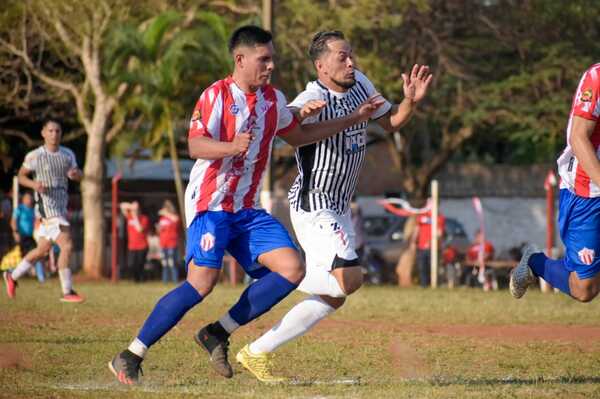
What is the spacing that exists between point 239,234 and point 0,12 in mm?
22397

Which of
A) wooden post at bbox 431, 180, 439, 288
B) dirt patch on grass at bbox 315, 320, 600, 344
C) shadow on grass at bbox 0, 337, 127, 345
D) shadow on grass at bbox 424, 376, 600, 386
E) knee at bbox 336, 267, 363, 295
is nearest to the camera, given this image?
knee at bbox 336, 267, 363, 295

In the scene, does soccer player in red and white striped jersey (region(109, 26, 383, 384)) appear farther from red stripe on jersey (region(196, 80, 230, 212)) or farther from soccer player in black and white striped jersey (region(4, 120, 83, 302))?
soccer player in black and white striped jersey (region(4, 120, 83, 302))

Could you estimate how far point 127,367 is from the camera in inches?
301

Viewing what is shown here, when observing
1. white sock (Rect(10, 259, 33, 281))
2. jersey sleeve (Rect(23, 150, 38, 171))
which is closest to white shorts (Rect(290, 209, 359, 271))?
jersey sleeve (Rect(23, 150, 38, 171))

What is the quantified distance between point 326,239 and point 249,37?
58.4 inches

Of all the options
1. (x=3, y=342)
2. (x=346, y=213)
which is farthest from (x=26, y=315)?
(x=346, y=213)

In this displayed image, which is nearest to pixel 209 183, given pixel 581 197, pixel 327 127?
pixel 327 127

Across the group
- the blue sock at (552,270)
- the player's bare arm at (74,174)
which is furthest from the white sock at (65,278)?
the blue sock at (552,270)

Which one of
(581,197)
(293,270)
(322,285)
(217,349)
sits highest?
(581,197)

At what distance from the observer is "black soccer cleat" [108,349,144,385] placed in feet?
25.0

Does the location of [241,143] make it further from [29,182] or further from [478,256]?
[478,256]

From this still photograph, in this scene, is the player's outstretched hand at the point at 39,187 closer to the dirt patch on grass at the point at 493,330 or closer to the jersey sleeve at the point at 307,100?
the dirt patch on grass at the point at 493,330

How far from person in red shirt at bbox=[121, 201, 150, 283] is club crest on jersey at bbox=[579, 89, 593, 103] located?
19.0 m

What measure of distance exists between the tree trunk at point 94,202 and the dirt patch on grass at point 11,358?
18.0m
